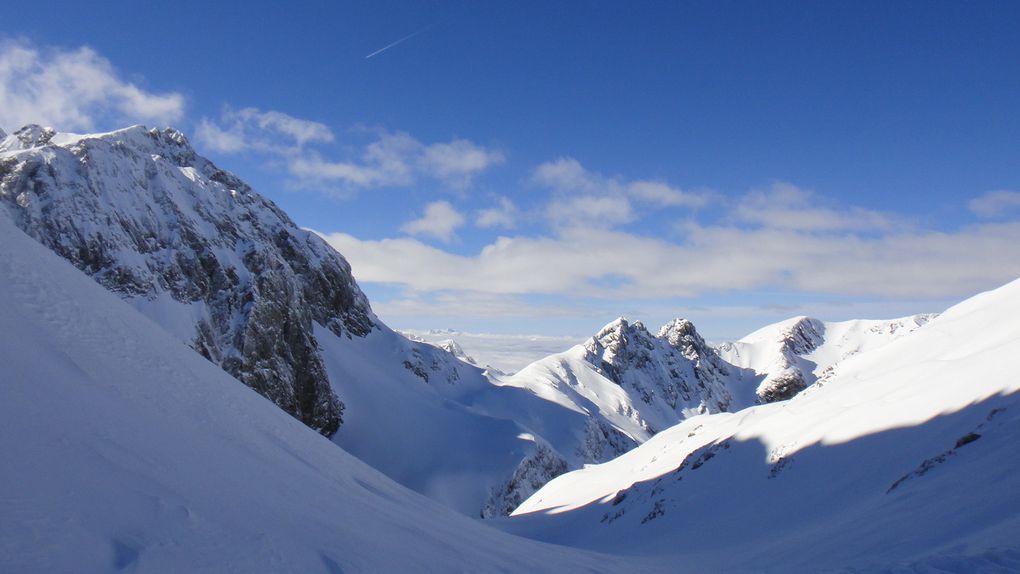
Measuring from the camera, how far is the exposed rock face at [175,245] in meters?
59.7

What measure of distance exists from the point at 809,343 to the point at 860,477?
172 meters

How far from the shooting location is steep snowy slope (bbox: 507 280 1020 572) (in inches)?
320

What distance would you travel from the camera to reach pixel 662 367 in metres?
148

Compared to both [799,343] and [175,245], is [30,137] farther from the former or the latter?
[799,343]

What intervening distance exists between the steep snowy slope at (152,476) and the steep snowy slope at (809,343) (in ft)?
518

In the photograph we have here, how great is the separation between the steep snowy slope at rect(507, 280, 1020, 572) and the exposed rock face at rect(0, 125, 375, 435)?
172 feet

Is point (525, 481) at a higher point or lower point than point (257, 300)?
lower

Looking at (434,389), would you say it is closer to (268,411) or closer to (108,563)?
(268,411)

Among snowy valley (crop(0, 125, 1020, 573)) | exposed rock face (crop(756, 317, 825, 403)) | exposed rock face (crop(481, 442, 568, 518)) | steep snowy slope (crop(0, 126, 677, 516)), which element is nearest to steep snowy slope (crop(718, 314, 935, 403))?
exposed rock face (crop(756, 317, 825, 403))

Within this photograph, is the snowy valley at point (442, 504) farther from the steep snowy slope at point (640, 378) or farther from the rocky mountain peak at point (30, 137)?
the steep snowy slope at point (640, 378)

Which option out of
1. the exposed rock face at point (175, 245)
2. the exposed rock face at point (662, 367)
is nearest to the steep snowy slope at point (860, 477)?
the exposed rock face at point (175, 245)

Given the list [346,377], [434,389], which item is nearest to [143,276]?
[346,377]

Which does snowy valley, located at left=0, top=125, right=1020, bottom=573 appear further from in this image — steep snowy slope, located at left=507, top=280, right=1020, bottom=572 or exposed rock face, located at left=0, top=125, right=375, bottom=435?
exposed rock face, located at left=0, top=125, right=375, bottom=435

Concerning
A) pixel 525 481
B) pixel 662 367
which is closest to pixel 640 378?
pixel 662 367
